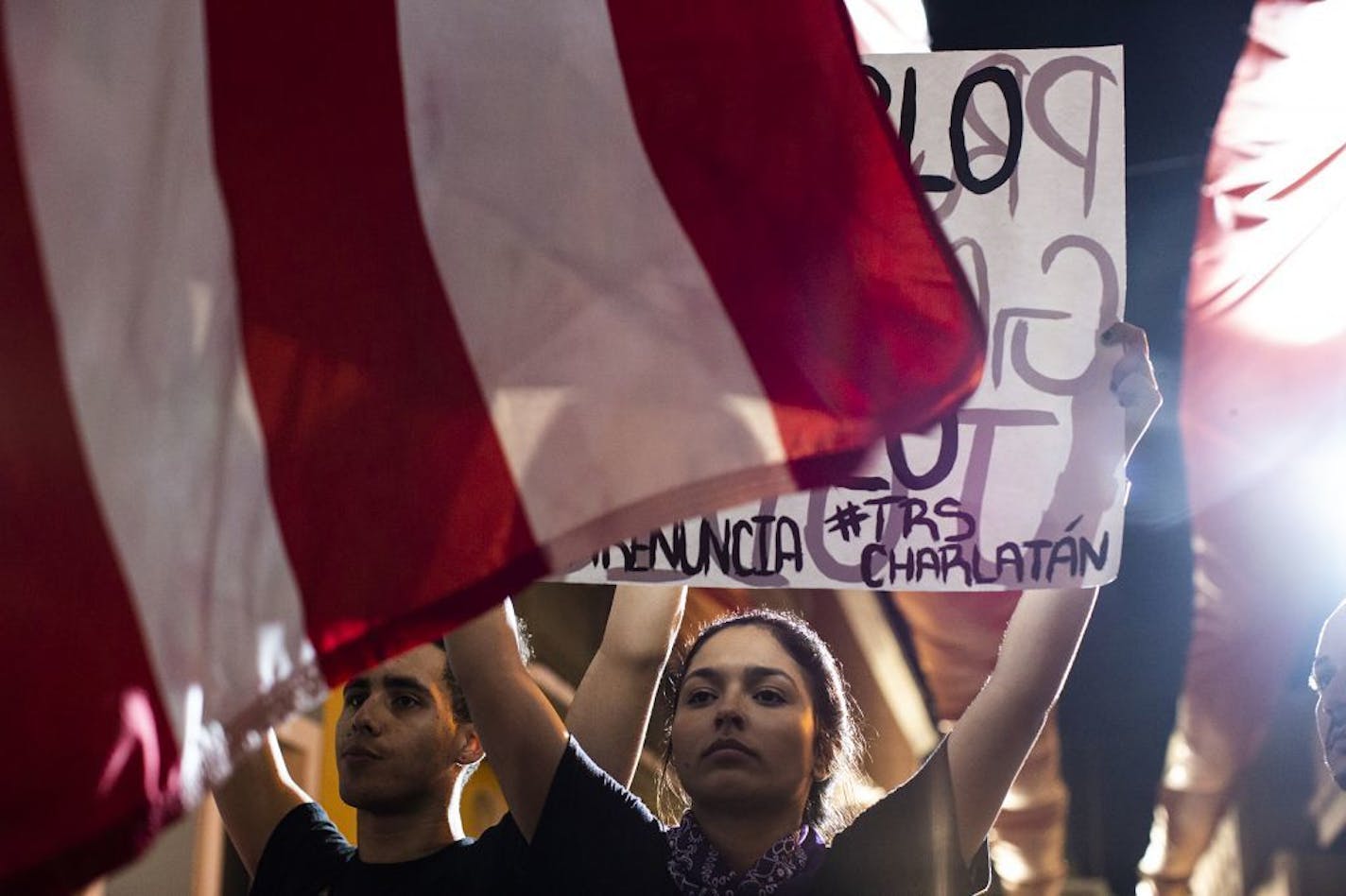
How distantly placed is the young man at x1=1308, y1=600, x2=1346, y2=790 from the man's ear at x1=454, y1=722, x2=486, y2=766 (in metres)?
1.23

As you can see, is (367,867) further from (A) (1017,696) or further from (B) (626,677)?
(A) (1017,696)

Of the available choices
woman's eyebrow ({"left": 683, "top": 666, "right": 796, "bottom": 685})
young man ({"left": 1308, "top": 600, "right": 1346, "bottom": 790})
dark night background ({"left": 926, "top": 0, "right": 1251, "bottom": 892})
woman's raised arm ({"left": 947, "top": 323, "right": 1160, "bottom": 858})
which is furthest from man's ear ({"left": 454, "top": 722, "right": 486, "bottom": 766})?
young man ({"left": 1308, "top": 600, "right": 1346, "bottom": 790})

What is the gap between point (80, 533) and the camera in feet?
2.62

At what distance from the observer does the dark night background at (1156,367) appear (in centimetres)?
262

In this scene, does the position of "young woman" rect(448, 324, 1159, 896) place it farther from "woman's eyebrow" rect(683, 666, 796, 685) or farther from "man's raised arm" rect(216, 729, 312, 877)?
"man's raised arm" rect(216, 729, 312, 877)

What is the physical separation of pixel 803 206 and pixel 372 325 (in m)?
0.32

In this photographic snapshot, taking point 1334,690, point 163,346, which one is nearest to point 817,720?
point 1334,690

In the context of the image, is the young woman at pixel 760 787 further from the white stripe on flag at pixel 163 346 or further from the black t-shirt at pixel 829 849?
the white stripe on flag at pixel 163 346

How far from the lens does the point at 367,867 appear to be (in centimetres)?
218

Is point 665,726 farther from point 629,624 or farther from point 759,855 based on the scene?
point 759,855

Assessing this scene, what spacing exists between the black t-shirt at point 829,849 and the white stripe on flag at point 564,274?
3.77 ft

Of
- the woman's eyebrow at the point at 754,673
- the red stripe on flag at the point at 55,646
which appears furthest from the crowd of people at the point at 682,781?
the red stripe on flag at the point at 55,646

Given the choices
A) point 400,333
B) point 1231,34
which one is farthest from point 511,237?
point 1231,34

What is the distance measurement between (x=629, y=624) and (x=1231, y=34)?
1559 millimetres
